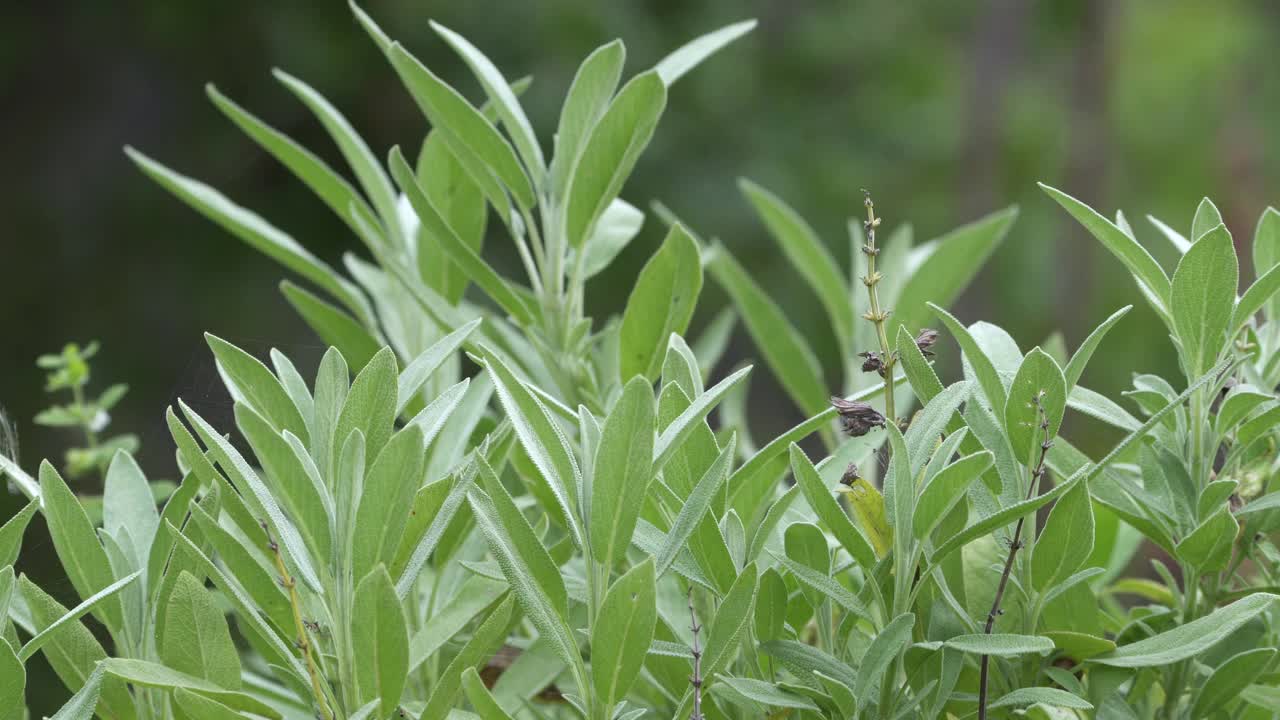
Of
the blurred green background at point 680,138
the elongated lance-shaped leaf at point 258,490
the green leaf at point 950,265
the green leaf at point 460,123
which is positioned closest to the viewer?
the elongated lance-shaped leaf at point 258,490

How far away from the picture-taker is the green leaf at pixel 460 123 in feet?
1.24

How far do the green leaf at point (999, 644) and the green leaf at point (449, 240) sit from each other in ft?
0.59

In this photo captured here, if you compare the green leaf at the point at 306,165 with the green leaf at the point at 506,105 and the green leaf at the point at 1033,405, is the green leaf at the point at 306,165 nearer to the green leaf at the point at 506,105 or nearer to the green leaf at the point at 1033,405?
the green leaf at the point at 506,105

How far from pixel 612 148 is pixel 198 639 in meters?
0.19

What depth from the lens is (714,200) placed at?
153 inches

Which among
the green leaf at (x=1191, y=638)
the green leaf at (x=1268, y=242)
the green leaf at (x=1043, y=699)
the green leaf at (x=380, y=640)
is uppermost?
the green leaf at (x=380, y=640)

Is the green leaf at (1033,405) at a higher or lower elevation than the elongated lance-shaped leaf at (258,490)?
lower

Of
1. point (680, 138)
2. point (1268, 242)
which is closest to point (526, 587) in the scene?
point (1268, 242)

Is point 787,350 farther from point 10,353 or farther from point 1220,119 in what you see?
point 1220,119

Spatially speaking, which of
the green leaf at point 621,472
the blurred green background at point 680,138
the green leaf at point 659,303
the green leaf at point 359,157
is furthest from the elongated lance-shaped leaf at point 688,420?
the blurred green background at point 680,138

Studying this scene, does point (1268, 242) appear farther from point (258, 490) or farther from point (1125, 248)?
point (258, 490)

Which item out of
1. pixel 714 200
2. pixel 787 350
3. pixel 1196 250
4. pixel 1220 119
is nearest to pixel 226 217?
pixel 787 350

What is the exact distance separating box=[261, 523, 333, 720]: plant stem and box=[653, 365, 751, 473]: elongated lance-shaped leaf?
0.30ft

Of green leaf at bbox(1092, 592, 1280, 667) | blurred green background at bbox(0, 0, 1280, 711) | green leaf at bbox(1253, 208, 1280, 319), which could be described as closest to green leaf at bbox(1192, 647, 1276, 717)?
green leaf at bbox(1092, 592, 1280, 667)
